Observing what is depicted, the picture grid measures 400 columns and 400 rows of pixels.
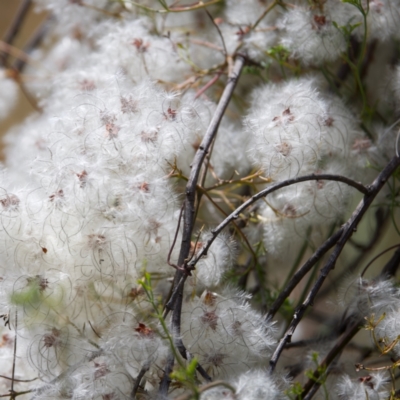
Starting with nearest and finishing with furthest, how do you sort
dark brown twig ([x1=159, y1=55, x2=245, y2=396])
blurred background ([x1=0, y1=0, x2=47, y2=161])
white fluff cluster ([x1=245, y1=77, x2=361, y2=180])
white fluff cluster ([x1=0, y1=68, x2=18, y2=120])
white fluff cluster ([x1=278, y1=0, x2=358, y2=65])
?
dark brown twig ([x1=159, y1=55, x2=245, y2=396])
white fluff cluster ([x1=245, y1=77, x2=361, y2=180])
white fluff cluster ([x1=278, y1=0, x2=358, y2=65])
white fluff cluster ([x1=0, y1=68, x2=18, y2=120])
blurred background ([x1=0, y1=0, x2=47, y2=161])

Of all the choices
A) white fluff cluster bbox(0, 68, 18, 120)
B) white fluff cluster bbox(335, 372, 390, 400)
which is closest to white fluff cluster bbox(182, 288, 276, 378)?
white fluff cluster bbox(335, 372, 390, 400)

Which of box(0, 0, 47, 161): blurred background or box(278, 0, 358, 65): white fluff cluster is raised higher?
box(278, 0, 358, 65): white fluff cluster

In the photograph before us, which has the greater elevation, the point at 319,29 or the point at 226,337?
the point at 319,29

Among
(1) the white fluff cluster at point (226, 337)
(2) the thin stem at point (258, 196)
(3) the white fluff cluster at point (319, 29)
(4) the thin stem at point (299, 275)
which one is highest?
(3) the white fluff cluster at point (319, 29)

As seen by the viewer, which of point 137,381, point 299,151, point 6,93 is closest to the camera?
point 137,381

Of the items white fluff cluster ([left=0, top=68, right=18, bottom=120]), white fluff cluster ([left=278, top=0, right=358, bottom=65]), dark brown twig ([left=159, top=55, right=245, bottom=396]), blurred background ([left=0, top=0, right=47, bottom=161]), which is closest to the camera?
dark brown twig ([left=159, top=55, right=245, bottom=396])

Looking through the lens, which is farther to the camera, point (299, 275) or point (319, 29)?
point (319, 29)

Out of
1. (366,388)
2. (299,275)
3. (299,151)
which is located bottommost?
(366,388)

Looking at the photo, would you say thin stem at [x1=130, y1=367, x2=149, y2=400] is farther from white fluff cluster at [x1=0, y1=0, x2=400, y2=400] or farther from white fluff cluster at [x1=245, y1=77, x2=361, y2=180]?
white fluff cluster at [x1=245, y1=77, x2=361, y2=180]

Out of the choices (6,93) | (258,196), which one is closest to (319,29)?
(258,196)

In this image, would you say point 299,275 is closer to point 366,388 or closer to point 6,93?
point 366,388

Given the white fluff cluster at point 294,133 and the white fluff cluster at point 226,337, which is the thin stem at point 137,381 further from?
the white fluff cluster at point 294,133

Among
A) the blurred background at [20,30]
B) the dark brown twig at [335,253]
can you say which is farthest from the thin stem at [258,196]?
the blurred background at [20,30]
